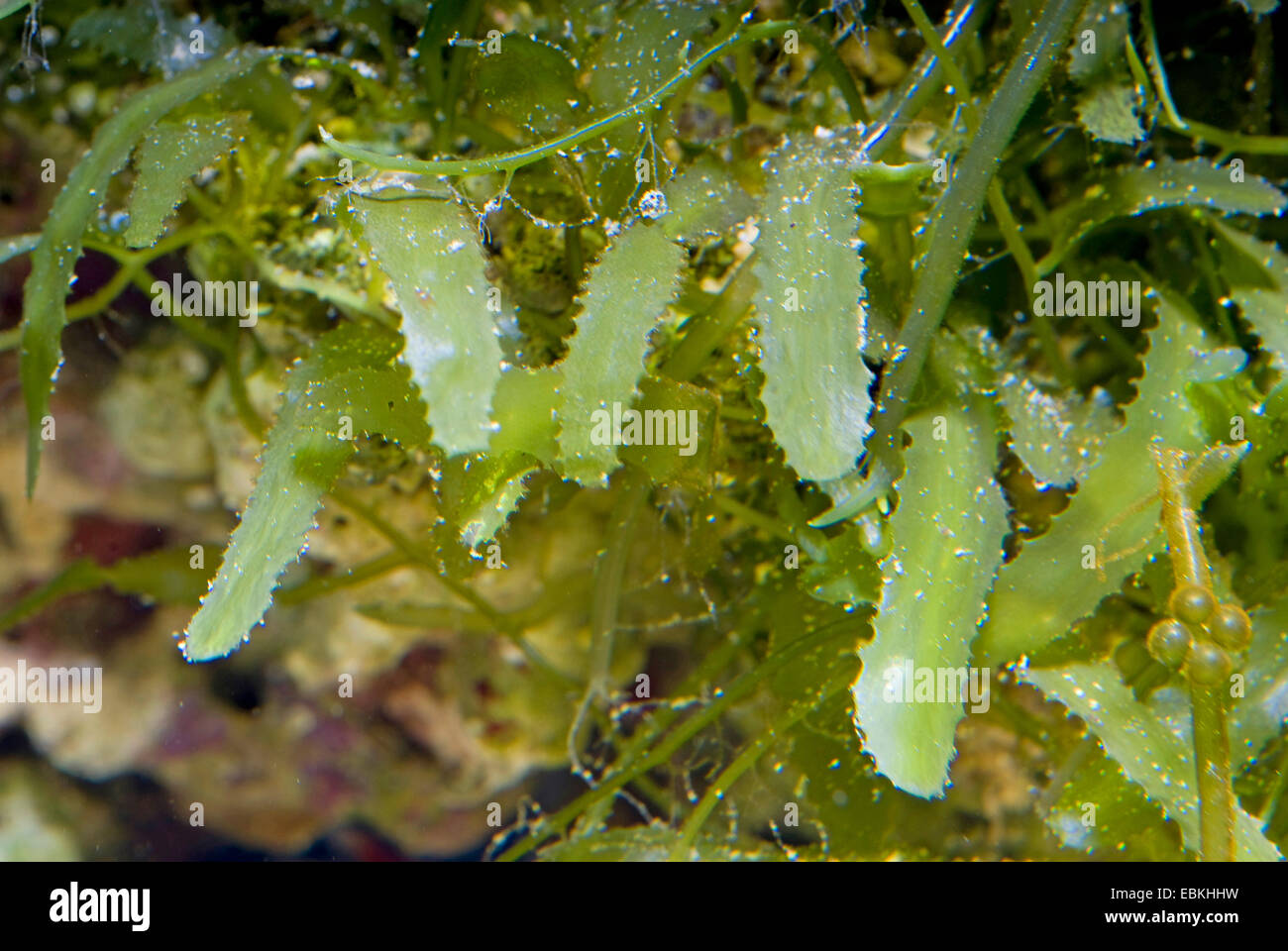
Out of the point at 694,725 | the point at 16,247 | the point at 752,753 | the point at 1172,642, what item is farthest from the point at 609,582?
the point at 16,247

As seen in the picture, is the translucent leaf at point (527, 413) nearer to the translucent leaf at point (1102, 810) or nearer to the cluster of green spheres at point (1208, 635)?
the cluster of green spheres at point (1208, 635)

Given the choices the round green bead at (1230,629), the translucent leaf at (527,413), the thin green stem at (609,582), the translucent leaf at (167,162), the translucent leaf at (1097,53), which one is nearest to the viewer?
the round green bead at (1230,629)

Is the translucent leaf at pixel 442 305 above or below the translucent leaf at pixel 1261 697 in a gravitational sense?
above

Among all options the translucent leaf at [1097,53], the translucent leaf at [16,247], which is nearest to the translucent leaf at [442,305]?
the translucent leaf at [16,247]

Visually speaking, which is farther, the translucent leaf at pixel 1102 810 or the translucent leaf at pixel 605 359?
the translucent leaf at pixel 1102 810

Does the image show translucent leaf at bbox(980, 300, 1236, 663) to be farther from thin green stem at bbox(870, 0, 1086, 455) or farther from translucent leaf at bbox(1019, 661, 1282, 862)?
thin green stem at bbox(870, 0, 1086, 455)

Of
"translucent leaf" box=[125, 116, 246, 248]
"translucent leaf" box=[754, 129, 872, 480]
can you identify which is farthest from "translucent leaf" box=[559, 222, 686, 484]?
"translucent leaf" box=[125, 116, 246, 248]
